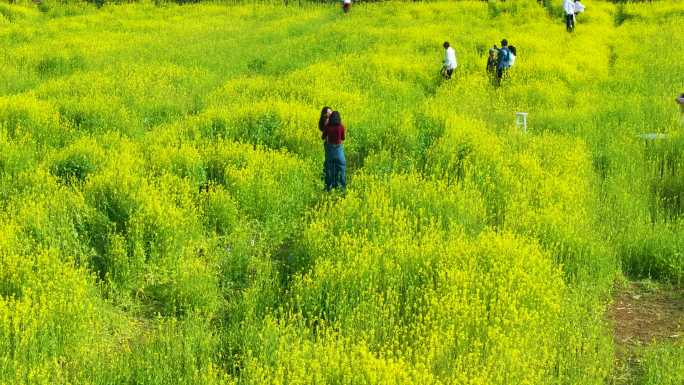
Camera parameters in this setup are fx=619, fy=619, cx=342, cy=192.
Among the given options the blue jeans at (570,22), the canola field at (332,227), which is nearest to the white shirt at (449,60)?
the canola field at (332,227)

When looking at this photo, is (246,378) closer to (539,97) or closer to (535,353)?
(535,353)

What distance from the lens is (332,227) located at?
21.6 feet

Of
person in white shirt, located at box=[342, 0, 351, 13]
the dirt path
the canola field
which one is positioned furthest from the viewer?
person in white shirt, located at box=[342, 0, 351, 13]

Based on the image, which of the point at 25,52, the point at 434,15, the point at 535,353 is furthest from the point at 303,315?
the point at 434,15

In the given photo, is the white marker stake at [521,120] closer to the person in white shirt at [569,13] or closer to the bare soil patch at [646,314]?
the bare soil patch at [646,314]

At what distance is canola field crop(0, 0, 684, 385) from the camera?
448cm

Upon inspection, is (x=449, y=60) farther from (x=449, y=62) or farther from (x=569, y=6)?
(x=569, y=6)

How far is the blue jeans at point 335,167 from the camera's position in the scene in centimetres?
797

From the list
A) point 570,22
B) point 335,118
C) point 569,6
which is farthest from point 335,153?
point 570,22

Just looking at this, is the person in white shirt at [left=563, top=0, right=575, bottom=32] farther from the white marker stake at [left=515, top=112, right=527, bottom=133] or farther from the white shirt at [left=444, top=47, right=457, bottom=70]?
the white marker stake at [left=515, top=112, right=527, bottom=133]

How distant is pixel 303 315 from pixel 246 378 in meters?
1.17

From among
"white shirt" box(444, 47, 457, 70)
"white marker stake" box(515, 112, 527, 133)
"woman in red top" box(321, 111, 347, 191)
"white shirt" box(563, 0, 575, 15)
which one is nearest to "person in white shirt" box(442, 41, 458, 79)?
"white shirt" box(444, 47, 457, 70)

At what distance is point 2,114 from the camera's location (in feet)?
32.7

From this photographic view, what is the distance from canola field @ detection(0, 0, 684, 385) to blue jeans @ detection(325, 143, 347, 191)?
18cm
